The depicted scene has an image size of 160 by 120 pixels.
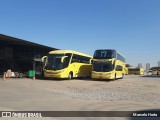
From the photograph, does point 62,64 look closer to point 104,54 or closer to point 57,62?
point 57,62

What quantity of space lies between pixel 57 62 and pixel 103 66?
4.89 metres

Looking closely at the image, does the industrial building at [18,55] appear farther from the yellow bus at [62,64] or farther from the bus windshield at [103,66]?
the bus windshield at [103,66]

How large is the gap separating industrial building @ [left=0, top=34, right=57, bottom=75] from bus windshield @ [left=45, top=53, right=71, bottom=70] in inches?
278

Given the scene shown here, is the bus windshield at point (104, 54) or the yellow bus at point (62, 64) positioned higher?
the bus windshield at point (104, 54)

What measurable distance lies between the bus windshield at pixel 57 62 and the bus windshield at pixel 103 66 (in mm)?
3149

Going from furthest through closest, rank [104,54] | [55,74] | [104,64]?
[104,54], [104,64], [55,74]

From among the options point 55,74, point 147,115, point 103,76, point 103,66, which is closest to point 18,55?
point 55,74

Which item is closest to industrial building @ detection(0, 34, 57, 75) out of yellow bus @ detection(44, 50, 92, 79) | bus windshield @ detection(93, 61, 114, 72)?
yellow bus @ detection(44, 50, 92, 79)

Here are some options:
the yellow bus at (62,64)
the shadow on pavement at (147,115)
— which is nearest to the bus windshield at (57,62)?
the yellow bus at (62,64)

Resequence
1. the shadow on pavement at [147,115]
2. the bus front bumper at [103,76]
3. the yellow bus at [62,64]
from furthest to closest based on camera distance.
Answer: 1. the bus front bumper at [103,76]
2. the yellow bus at [62,64]
3. the shadow on pavement at [147,115]

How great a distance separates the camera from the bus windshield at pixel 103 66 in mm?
28441

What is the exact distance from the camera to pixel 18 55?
126ft

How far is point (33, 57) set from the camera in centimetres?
3631

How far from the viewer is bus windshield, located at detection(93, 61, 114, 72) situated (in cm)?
2844
